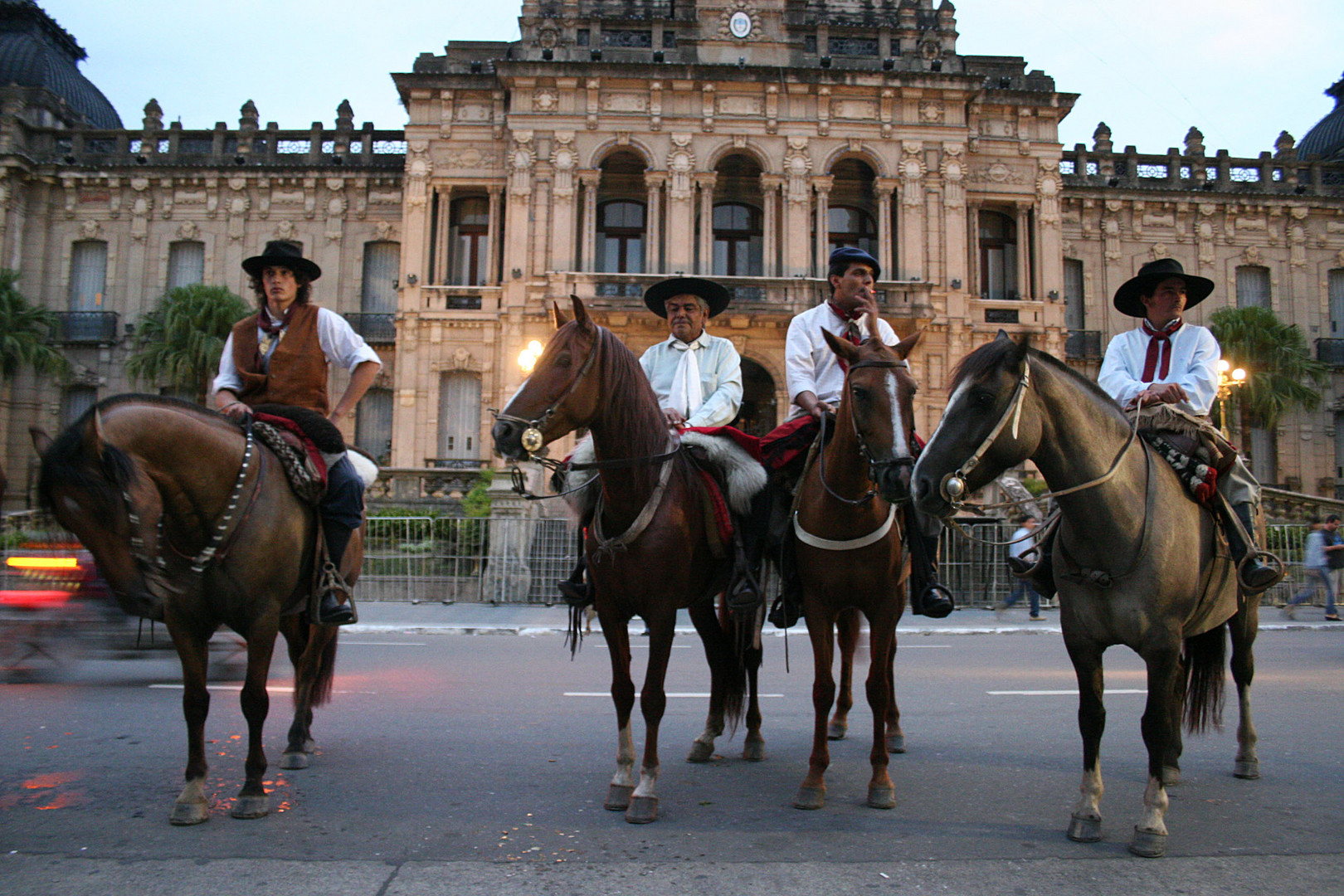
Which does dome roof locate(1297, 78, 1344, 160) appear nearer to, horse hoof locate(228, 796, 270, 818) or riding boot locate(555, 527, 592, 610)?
riding boot locate(555, 527, 592, 610)

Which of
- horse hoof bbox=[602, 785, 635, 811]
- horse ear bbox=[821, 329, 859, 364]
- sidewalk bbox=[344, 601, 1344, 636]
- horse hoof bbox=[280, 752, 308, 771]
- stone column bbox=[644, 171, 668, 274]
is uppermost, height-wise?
stone column bbox=[644, 171, 668, 274]

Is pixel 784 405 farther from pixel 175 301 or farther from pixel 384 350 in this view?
pixel 175 301

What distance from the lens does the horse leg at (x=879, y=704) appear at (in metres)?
4.74

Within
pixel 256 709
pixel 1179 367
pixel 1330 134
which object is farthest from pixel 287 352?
pixel 1330 134

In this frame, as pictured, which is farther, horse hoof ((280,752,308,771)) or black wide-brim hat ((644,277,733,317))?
black wide-brim hat ((644,277,733,317))

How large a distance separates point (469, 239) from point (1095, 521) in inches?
1141

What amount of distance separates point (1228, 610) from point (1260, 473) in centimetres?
3366

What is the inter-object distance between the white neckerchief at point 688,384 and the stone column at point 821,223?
2228 centimetres

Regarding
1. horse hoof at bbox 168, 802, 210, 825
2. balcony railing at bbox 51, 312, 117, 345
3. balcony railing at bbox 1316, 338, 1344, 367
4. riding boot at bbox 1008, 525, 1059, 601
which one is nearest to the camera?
horse hoof at bbox 168, 802, 210, 825

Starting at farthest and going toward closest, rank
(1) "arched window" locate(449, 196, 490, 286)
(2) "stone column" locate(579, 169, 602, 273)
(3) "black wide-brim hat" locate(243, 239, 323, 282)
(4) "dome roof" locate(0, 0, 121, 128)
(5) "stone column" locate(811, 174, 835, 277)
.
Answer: (4) "dome roof" locate(0, 0, 121, 128), (1) "arched window" locate(449, 196, 490, 286), (2) "stone column" locate(579, 169, 602, 273), (5) "stone column" locate(811, 174, 835, 277), (3) "black wide-brim hat" locate(243, 239, 323, 282)

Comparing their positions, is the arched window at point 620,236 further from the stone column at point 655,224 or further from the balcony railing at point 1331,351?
the balcony railing at point 1331,351

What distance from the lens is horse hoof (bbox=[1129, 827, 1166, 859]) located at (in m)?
4.07

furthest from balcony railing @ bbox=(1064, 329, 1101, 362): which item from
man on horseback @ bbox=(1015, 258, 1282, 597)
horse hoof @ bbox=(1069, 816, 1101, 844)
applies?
horse hoof @ bbox=(1069, 816, 1101, 844)

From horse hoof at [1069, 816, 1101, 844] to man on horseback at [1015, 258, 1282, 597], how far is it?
130 centimetres
